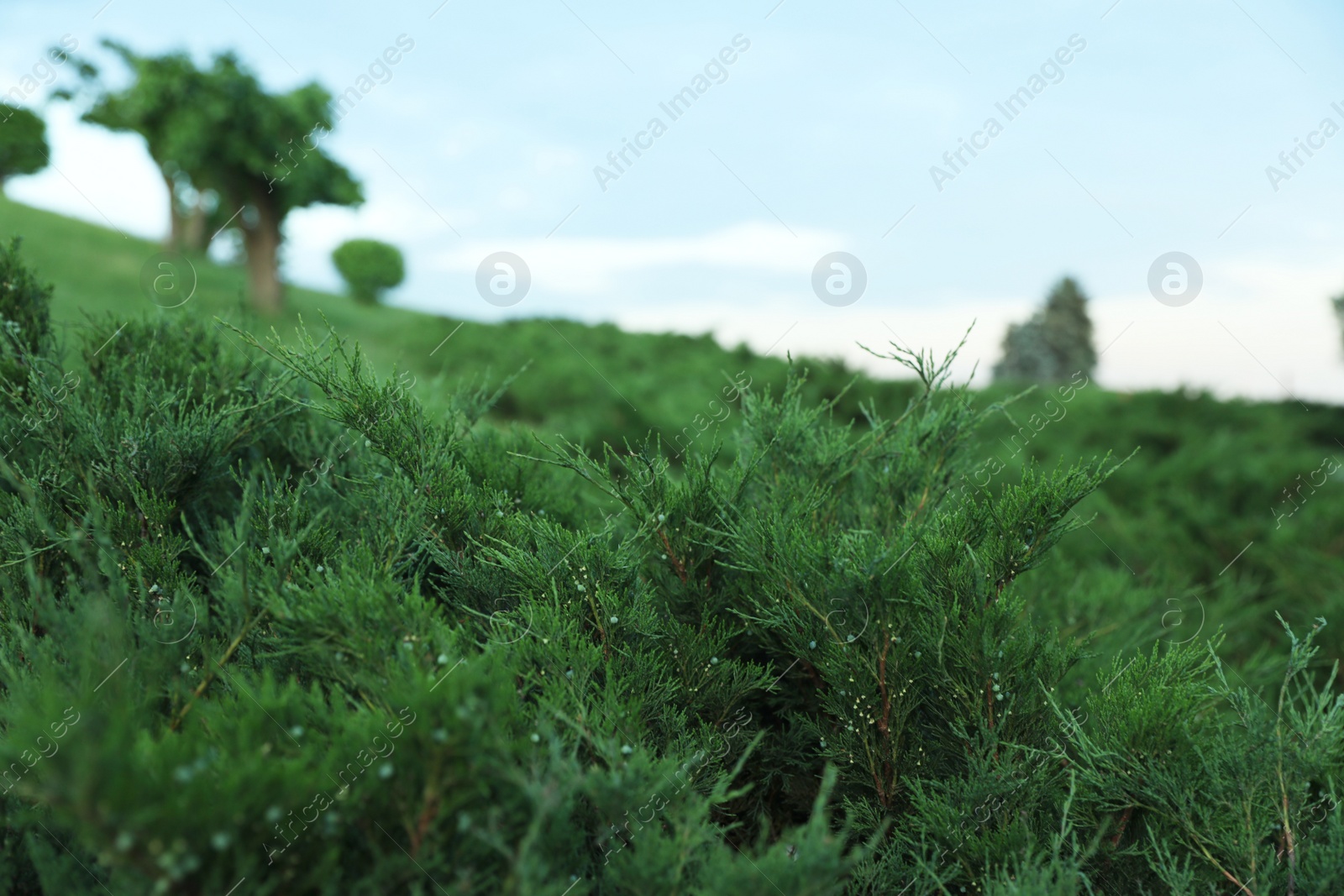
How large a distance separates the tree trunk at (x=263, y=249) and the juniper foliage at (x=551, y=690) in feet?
73.9

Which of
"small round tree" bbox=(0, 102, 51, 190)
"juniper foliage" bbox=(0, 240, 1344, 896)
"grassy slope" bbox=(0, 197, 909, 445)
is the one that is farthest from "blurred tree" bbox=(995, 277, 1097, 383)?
"small round tree" bbox=(0, 102, 51, 190)

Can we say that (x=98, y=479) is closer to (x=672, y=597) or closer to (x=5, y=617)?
(x=5, y=617)

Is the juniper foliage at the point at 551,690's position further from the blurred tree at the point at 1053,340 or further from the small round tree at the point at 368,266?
the small round tree at the point at 368,266

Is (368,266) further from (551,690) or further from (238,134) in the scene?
(551,690)

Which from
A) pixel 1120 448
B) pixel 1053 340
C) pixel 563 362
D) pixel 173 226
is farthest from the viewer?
pixel 173 226

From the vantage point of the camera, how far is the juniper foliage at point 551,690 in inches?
50.1

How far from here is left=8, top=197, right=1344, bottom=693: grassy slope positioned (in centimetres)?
361

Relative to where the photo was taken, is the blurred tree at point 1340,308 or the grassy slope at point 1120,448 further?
the blurred tree at point 1340,308

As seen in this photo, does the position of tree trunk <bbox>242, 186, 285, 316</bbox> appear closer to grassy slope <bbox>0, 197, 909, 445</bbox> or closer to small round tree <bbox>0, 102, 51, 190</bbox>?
grassy slope <bbox>0, 197, 909, 445</bbox>

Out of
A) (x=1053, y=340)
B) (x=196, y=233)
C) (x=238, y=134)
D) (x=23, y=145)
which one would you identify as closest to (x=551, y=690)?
(x=1053, y=340)

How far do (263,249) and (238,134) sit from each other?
347 cm

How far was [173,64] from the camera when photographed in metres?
19.9

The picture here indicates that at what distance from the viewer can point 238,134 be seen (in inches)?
786

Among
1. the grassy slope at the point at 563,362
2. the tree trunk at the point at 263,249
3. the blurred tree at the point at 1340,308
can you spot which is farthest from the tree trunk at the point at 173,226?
the blurred tree at the point at 1340,308
